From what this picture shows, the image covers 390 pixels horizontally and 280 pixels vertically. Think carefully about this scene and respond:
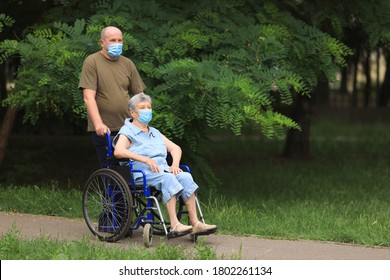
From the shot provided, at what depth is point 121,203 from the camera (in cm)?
791

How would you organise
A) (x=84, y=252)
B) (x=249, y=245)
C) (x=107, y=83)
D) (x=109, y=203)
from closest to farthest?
1. (x=84, y=252)
2. (x=249, y=245)
3. (x=109, y=203)
4. (x=107, y=83)

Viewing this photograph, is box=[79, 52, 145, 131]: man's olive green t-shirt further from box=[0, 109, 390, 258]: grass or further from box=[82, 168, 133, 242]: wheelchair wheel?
box=[0, 109, 390, 258]: grass

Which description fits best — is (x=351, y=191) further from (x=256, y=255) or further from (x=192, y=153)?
(x=256, y=255)

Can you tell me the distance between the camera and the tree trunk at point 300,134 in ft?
58.4

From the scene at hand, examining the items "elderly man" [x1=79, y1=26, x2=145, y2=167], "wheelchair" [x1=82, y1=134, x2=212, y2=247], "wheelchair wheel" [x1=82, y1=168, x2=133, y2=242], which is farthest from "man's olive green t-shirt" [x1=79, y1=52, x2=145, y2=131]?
"wheelchair wheel" [x1=82, y1=168, x2=133, y2=242]

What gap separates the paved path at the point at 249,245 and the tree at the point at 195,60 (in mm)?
1546

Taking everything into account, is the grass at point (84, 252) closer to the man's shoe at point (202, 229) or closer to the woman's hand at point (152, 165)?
the man's shoe at point (202, 229)

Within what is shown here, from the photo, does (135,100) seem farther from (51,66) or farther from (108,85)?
(51,66)

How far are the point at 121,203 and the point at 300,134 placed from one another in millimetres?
10638

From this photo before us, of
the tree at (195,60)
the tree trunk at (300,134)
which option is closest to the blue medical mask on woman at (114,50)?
the tree at (195,60)

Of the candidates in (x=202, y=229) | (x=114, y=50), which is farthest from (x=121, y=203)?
(x=114, y=50)

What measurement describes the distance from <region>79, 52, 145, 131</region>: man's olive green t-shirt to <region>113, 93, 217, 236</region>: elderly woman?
279 millimetres

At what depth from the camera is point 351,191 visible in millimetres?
13133

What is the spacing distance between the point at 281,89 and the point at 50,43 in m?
2.72
